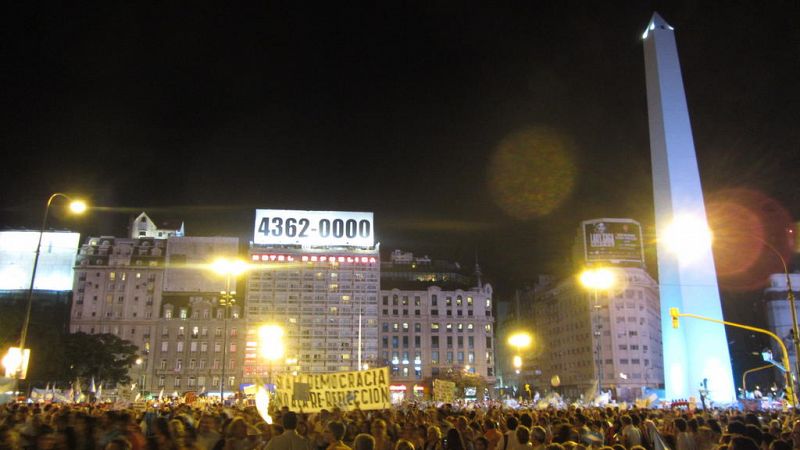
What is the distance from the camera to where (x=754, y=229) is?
10081 cm

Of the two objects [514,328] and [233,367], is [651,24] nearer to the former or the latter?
[233,367]

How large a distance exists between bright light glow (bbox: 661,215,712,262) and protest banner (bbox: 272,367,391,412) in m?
50.0

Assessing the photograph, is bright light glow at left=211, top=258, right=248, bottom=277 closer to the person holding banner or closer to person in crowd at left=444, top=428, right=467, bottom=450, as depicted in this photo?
the person holding banner

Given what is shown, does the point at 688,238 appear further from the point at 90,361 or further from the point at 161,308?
the point at 161,308

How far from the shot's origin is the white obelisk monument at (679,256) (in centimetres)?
5878

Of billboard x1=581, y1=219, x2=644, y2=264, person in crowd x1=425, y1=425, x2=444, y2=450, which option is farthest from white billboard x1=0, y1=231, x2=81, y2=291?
person in crowd x1=425, y1=425, x2=444, y2=450

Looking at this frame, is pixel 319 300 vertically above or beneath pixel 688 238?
above

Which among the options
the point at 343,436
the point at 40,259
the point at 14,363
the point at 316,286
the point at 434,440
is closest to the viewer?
the point at 343,436

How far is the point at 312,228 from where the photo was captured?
4407 inches

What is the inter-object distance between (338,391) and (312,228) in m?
97.0

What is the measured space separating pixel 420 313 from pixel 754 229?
183ft

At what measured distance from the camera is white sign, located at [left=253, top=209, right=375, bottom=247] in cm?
11112

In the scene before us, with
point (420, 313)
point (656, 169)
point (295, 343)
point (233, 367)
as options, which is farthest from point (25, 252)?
point (656, 169)

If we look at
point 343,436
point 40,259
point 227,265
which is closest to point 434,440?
point 343,436
